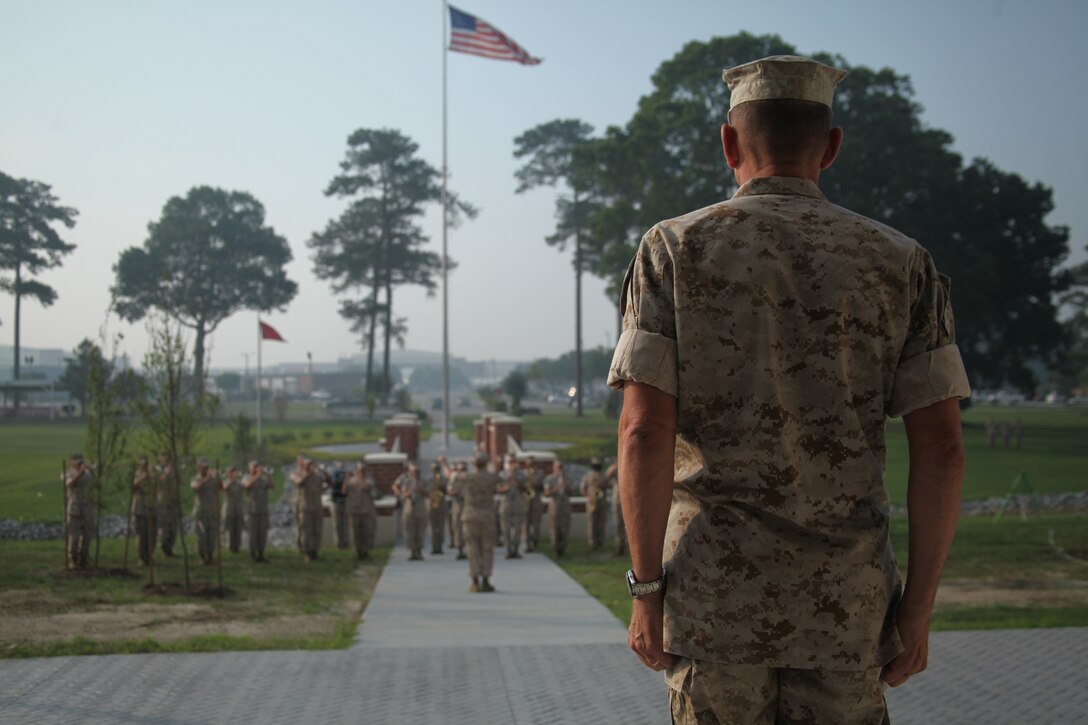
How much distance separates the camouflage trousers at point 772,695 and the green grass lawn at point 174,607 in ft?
18.9

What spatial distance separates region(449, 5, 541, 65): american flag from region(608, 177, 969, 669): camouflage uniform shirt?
86.2 ft

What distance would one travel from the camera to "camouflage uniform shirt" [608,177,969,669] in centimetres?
219

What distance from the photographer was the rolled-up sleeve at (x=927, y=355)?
2.25 m

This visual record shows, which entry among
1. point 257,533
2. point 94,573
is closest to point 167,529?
point 257,533

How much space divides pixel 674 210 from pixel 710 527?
3188cm

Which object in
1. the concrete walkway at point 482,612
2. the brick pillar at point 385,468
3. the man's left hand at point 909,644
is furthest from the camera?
the brick pillar at point 385,468

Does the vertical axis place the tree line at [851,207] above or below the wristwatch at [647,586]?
above

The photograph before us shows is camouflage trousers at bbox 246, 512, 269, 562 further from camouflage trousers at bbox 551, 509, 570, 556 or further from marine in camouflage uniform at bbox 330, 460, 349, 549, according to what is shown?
camouflage trousers at bbox 551, 509, 570, 556

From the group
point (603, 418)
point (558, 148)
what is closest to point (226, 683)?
point (603, 418)

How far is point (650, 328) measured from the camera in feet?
7.38

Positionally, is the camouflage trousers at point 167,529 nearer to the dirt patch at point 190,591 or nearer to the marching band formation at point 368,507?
the marching band formation at point 368,507

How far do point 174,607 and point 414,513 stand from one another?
6422mm

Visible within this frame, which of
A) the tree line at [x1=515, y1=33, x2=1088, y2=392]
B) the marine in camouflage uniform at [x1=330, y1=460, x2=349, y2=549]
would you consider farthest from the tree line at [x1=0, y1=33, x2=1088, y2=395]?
the marine in camouflage uniform at [x1=330, y1=460, x2=349, y2=549]

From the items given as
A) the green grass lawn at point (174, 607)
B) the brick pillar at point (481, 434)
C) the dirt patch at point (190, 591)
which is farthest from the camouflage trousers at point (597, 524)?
the brick pillar at point (481, 434)
